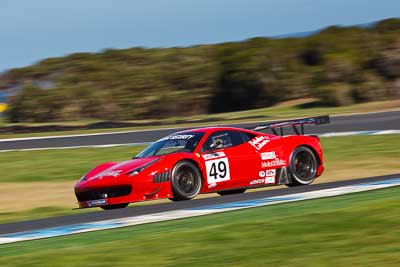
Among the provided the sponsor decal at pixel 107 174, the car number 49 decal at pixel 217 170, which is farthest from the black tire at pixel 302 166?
the sponsor decal at pixel 107 174

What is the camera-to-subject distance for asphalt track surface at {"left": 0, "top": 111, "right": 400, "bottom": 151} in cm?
2586

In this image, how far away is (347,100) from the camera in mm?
37969

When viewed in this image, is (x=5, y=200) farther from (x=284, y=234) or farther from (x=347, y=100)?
(x=347, y=100)

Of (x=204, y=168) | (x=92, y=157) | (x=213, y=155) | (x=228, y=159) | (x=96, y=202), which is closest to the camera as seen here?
(x=96, y=202)

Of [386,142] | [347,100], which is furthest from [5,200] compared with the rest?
[347,100]

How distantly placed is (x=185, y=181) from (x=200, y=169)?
29 cm

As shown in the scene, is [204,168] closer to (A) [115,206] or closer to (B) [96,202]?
(A) [115,206]

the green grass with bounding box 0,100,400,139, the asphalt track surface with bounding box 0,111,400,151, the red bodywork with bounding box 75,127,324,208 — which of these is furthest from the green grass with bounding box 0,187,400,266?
the green grass with bounding box 0,100,400,139

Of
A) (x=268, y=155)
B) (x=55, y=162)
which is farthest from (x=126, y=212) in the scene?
(x=55, y=162)

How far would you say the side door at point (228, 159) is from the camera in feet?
44.7

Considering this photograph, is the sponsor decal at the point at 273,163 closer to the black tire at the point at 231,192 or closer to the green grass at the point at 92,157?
the black tire at the point at 231,192

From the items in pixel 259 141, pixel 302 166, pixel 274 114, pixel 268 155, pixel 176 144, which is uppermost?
pixel 274 114

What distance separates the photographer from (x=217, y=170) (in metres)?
13.6

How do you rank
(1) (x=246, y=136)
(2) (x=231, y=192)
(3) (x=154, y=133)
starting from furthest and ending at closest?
(3) (x=154, y=133) < (2) (x=231, y=192) < (1) (x=246, y=136)
